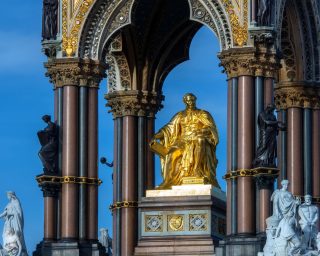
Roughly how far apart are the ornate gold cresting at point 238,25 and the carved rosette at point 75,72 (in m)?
4.16

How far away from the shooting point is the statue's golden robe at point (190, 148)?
64500mm

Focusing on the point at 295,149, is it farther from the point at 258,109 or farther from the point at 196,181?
the point at 258,109

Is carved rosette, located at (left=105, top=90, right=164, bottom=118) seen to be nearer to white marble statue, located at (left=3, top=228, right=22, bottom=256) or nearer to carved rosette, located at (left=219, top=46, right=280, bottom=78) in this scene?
carved rosette, located at (left=219, top=46, right=280, bottom=78)

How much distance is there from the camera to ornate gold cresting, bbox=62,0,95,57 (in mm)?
63469

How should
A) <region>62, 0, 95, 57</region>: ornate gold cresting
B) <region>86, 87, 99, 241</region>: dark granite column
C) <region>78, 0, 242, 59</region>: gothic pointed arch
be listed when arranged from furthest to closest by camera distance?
<region>62, 0, 95, 57</region>: ornate gold cresting, <region>86, 87, 99, 241</region>: dark granite column, <region>78, 0, 242, 59</region>: gothic pointed arch

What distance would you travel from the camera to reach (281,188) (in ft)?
207

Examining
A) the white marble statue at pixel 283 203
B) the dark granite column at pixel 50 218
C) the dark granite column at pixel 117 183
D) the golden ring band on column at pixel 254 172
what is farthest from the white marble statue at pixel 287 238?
the dark granite column at pixel 117 183

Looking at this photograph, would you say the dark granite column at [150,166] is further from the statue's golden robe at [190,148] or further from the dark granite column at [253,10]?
the dark granite column at [253,10]

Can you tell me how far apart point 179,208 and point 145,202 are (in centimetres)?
106

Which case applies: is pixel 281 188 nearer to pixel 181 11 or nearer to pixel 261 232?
pixel 261 232

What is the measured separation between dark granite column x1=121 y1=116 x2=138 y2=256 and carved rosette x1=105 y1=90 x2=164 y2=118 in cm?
25

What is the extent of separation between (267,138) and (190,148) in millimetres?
4204

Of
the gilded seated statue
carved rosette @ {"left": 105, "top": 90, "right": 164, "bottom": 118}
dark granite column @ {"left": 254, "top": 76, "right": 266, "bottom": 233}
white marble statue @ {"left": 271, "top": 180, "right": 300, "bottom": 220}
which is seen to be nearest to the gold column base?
the gilded seated statue

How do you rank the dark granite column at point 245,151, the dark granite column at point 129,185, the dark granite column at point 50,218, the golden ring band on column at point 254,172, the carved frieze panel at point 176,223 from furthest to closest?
the dark granite column at point 129,185 < the carved frieze panel at point 176,223 < the dark granite column at point 50,218 < the dark granite column at point 245,151 < the golden ring band on column at point 254,172
